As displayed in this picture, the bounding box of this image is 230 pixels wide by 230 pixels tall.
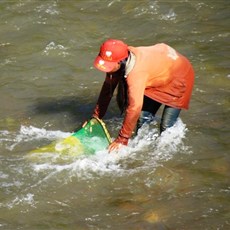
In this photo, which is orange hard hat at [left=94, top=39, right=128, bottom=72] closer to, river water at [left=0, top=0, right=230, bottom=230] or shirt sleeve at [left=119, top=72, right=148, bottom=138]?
shirt sleeve at [left=119, top=72, right=148, bottom=138]

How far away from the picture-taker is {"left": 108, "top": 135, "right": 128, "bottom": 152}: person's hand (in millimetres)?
5988

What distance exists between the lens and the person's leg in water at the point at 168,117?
257 inches

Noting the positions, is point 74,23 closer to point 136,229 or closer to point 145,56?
point 145,56

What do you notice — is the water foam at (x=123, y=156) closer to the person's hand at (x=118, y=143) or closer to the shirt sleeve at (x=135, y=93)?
the person's hand at (x=118, y=143)

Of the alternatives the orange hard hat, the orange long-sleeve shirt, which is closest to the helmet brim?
the orange hard hat

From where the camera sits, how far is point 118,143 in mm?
6031

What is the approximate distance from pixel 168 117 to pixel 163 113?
8 cm

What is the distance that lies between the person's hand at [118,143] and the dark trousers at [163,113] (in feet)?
2.49

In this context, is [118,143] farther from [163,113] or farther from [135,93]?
[163,113]

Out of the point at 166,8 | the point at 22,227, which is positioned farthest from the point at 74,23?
the point at 22,227

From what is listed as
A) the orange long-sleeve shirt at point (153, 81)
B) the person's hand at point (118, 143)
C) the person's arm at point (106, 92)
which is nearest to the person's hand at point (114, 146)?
the person's hand at point (118, 143)

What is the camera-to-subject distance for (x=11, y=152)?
6926mm

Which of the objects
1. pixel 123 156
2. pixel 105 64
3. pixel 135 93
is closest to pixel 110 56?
pixel 105 64

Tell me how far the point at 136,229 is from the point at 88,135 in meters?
1.70
